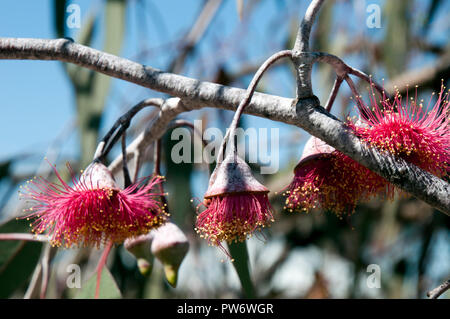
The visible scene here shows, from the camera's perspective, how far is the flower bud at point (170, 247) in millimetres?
1118

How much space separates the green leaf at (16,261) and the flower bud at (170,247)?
0.62 metres

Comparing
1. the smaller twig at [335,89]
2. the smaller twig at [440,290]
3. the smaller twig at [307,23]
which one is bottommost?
the smaller twig at [440,290]

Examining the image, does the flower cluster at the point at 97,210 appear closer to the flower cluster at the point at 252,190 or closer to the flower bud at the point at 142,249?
the flower cluster at the point at 252,190

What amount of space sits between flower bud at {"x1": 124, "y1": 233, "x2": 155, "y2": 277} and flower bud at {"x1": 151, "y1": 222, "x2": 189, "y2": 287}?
0.12 ft

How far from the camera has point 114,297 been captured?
1.46 meters

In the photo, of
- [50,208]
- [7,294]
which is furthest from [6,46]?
[7,294]

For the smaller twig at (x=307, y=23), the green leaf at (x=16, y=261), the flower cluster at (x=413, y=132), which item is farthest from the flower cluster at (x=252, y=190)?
the green leaf at (x=16, y=261)

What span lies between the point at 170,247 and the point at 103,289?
18.5 inches

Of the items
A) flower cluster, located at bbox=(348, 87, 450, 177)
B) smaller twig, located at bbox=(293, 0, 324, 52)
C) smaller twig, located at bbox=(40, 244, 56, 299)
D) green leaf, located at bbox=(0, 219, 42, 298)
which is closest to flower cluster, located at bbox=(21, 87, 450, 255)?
flower cluster, located at bbox=(348, 87, 450, 177)

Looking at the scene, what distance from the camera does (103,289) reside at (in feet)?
4.84

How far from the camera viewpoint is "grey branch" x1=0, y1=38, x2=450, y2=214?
759 millimetres

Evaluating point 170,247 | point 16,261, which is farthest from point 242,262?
point 16,261

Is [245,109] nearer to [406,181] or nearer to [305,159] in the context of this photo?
[305,159]

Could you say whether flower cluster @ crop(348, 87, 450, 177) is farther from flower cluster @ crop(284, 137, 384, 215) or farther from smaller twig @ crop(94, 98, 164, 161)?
smaller twig @ crop(94, 98, 164, 161)
